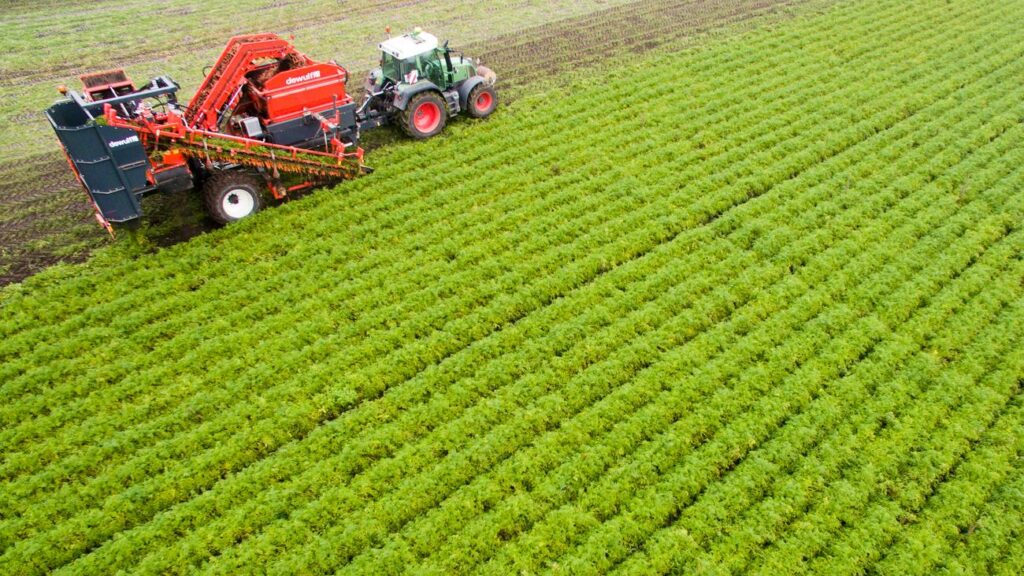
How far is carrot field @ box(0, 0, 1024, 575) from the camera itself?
797 cm

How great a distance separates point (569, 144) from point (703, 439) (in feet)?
30.2

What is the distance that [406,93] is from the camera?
51.8 ft

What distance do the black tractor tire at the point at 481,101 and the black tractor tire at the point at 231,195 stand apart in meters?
6.13

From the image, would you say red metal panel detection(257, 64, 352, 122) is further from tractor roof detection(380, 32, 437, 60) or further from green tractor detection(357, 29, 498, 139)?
tractor roof detection(380, 32, 437, 60)

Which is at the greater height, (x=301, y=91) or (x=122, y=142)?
(x=122, y=142)

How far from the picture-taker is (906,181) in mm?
14102

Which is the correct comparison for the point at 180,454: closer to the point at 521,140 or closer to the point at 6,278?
the point at 6,278

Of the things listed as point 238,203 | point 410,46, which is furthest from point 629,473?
point 410,46

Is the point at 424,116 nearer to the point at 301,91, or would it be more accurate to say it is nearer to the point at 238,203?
the point at 301,91

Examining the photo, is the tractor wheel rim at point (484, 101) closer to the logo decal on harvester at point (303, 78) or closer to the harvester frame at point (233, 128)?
the harvester frame at point (233, 128)

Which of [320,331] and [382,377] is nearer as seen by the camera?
[382,377]

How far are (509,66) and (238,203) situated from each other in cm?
1092

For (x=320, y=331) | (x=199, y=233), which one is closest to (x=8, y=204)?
(x=199, y=233)

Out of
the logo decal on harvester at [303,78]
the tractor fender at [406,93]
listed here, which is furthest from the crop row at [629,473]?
the logo decal on harvester at [303,78]
